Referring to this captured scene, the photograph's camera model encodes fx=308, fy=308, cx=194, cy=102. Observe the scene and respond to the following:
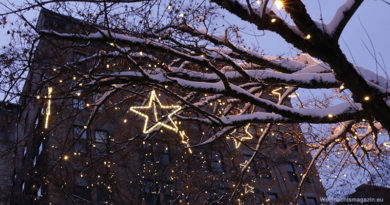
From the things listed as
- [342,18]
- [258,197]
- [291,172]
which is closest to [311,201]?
[291,172]

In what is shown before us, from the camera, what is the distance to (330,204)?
20.5 metres

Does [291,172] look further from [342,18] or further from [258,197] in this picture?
[342,18]

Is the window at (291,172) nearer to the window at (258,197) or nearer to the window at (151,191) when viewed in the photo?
the window at (258,197)

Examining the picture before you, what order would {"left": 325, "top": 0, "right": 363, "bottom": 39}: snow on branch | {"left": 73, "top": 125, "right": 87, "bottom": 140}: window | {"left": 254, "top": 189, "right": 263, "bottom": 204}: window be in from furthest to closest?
{"left": 254, "top": 189, "right": 263, "bottom": 204}: window < {"left": 73, "top": 125, "right": 87, "bottom": 140}: window < {"left": 325, "top": 0, "right": 363, "bottom": 39}: snow on branch

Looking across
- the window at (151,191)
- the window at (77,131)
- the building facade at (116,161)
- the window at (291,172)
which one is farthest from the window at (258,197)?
the window at (77,131)

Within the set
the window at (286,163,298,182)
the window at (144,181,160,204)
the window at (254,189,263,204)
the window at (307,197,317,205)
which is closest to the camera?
the window at (144,181,160,204)

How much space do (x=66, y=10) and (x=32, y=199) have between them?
12365mm

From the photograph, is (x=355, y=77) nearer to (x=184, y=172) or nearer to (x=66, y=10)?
(x=66, y=10)

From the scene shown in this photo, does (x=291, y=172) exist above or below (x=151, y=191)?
above

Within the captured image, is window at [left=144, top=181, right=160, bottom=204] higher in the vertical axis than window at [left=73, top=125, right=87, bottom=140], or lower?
lower

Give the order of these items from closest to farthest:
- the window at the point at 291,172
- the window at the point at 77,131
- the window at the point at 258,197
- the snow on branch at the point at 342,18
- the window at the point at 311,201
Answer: the snow on branch at the point at 342,18 → the window at the point at 77,131 → the window at the point at 258,197 → the window at the point at 311,201 → the window at the point at 291,172

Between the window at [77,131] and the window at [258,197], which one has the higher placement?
the window at [77,131]

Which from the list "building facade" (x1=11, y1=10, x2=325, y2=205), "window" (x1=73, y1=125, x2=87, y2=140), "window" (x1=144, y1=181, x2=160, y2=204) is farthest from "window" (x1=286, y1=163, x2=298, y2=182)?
"window" (x1=73, y1=125, x2=87, y2=140)

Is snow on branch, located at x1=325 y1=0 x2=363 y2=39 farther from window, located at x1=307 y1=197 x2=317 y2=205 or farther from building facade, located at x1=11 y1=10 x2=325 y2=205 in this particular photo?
window, located at x1=307 y1=197 x2=317 y2=205
